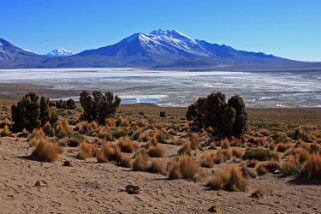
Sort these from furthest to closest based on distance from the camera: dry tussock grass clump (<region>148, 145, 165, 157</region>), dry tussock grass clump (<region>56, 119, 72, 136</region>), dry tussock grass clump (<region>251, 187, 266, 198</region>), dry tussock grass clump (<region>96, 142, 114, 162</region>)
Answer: dry tussock grass clump (<region>56, 119, 72, 136</region>), dry tussock grass clump (<region>148, 145, 165, 157</region>), dry tussock grass clump (<region>96, 142, 114, 162</region>), dry tussock grass clump (<region>251, 187, 266, 198</region>)

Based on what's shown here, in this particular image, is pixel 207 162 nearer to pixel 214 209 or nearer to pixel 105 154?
pixel 105 154

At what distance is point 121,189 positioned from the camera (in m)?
9.81

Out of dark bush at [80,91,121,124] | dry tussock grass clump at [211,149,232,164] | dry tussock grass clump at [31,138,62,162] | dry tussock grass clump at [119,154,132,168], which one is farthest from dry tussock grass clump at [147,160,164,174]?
dark bush at [80,91,121,124]

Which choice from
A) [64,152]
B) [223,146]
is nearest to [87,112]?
[223,146]

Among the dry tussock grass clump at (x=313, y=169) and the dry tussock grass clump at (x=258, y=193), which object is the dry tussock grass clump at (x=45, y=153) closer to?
the dry tussock grass clump at (x=258, y=193)

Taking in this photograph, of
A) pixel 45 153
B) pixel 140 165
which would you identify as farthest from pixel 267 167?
pixel 45 153

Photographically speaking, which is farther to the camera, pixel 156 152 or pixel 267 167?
pixel 156 152

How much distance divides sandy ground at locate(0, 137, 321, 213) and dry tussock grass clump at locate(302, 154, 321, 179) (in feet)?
1.37

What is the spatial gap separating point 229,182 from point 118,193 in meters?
2.49

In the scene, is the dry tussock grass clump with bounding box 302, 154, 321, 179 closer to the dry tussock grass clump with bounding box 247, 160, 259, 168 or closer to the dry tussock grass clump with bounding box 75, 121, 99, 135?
the dry tussock grass clump with bounding box 247, 160, 259, 168

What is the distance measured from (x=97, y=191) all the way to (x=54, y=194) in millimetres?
927

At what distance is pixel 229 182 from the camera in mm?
10406

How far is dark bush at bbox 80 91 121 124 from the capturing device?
26484 millimetres

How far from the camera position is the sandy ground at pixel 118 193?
8.40 meters
